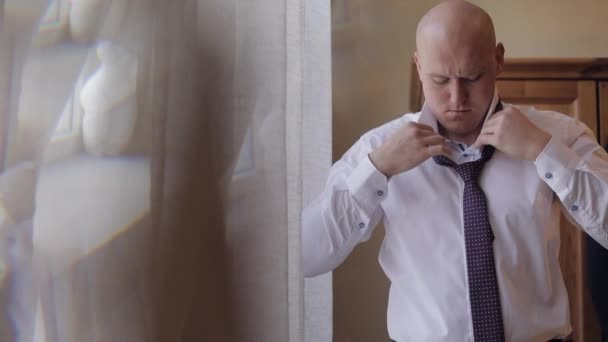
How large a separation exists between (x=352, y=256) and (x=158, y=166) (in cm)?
189

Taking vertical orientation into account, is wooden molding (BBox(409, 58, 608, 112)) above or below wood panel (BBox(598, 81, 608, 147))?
above

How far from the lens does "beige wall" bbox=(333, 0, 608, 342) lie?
94.0 inches

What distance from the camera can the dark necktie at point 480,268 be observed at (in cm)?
115

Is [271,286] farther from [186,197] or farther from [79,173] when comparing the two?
[79,173]

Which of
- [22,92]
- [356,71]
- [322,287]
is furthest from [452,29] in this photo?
[356,71]

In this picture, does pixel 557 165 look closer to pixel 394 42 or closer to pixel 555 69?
pixel 555 69

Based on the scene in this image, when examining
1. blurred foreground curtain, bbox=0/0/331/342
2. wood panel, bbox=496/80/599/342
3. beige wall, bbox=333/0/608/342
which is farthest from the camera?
beige wall, bbox=333/0/608/342

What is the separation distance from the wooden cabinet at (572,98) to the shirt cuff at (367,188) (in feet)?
2.98

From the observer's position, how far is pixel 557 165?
1.16m

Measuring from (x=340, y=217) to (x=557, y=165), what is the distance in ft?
1.37

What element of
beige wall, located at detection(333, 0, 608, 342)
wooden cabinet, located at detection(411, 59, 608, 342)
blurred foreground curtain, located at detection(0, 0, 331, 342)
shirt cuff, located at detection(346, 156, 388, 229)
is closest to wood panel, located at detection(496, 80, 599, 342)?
wooden cabinet, located at detection(411, 59, 608, 342)

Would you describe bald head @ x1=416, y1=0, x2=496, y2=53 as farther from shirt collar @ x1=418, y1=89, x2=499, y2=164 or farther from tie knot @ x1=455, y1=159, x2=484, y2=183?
tie knot @ x1=455, y1=159, x2=484, y2=183

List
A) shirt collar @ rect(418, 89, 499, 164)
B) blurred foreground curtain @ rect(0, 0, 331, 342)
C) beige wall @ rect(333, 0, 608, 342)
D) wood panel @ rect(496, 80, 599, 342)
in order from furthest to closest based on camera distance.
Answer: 1. beige wall @ rect(333, 0, 608, 342)
2. wood panel @ rect(496, 80, 599, 342)
3. shirt collar @ rect(418, 89, 499, 164)
4. blurred foreground curtain @ rect(0, 0, 331, 342)

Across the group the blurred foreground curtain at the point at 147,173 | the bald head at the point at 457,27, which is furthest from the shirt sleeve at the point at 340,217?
the blurred foreground curtain at the point at 147,173
